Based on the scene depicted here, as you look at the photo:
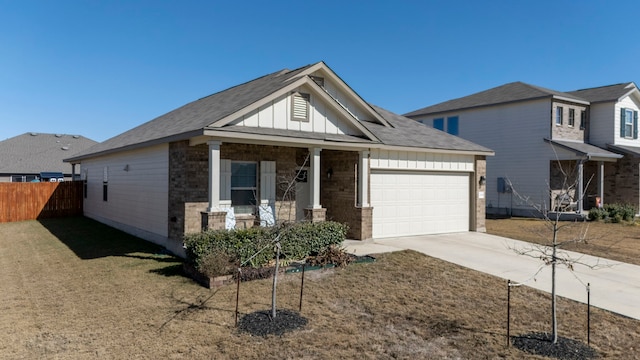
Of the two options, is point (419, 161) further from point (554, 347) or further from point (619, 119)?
point (619, 119)

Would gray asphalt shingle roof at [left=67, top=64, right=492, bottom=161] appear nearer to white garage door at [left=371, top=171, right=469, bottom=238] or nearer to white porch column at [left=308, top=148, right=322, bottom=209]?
white porch column at [left=308, top=148, right=322, bottom=209]

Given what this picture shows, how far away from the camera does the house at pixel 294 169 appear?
36.1ft

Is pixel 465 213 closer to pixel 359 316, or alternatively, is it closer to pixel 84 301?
pixel 359 316

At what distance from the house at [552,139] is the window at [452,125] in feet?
1.64

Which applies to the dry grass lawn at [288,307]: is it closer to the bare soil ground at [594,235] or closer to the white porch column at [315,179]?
Answer: the white porch column at [315,179]

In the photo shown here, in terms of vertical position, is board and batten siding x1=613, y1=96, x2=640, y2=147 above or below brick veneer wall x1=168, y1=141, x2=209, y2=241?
above

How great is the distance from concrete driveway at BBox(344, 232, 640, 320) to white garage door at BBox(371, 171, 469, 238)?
49cm

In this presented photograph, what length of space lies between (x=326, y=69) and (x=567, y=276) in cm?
896

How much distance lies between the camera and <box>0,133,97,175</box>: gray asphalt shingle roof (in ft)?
108

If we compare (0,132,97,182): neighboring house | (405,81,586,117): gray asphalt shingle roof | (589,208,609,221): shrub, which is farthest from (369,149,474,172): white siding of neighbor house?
(0,132,97,182): neighboring house

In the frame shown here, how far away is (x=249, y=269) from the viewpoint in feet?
28.2

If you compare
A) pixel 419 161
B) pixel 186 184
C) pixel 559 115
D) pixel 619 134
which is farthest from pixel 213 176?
pixel 619 134

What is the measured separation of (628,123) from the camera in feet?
80.9

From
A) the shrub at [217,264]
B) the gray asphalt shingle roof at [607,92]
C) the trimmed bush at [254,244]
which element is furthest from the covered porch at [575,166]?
the shrub at [217,264]
